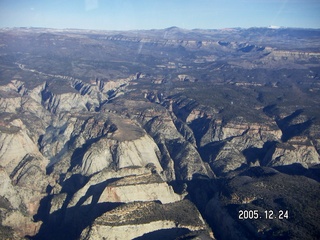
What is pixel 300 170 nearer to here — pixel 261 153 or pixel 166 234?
pixel 261 153

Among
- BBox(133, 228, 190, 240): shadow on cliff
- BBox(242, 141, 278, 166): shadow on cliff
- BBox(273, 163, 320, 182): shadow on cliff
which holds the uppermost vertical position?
BBox(133, 228, 190, 240): shadow on cliff

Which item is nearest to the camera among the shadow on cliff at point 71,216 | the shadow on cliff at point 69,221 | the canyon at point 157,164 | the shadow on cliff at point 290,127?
the canyon at point 157,164

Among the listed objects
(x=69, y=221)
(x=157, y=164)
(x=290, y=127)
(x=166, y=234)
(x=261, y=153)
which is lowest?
(x=261, y=153)

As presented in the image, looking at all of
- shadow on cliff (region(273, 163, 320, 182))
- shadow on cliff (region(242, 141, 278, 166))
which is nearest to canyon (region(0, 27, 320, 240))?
shadow on cliff (region(242, 141, 278, 166))

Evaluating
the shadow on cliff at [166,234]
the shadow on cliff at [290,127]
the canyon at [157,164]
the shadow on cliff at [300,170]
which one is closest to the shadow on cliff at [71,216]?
the canyon at [157,164]

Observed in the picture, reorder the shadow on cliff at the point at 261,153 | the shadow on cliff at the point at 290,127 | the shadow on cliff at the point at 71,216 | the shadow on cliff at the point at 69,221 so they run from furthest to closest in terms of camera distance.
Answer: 1. the shadow on cliff at the point at 290,127
2. the shadow on cliff at the point at 261,153
3. the shadow on cliff at the point at 71,216
4. the shadow on cliff at the point at 69,221

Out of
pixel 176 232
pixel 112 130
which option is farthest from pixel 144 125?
pixel 176 232

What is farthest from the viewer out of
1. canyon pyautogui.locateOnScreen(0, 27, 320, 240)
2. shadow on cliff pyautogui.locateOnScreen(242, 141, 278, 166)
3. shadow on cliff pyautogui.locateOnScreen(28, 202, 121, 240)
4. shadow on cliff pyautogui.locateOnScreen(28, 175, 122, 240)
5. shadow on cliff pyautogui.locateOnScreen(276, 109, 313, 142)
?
shadow on cliff pyautogui.locateOnScreen(276, 109, 313, 142)

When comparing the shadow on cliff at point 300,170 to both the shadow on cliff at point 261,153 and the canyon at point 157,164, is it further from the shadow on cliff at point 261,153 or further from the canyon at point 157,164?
the shadow on cliff at point 261,153

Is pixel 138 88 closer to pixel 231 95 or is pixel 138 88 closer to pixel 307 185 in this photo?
pixel 231 95

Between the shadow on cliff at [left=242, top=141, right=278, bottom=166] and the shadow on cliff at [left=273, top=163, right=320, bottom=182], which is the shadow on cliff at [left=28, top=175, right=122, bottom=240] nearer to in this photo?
the shadow on cliff at [left=273, top=163, right=320, bottom=182]

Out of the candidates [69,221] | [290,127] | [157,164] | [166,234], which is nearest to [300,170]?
[157,164]

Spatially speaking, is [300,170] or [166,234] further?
[300,170]
